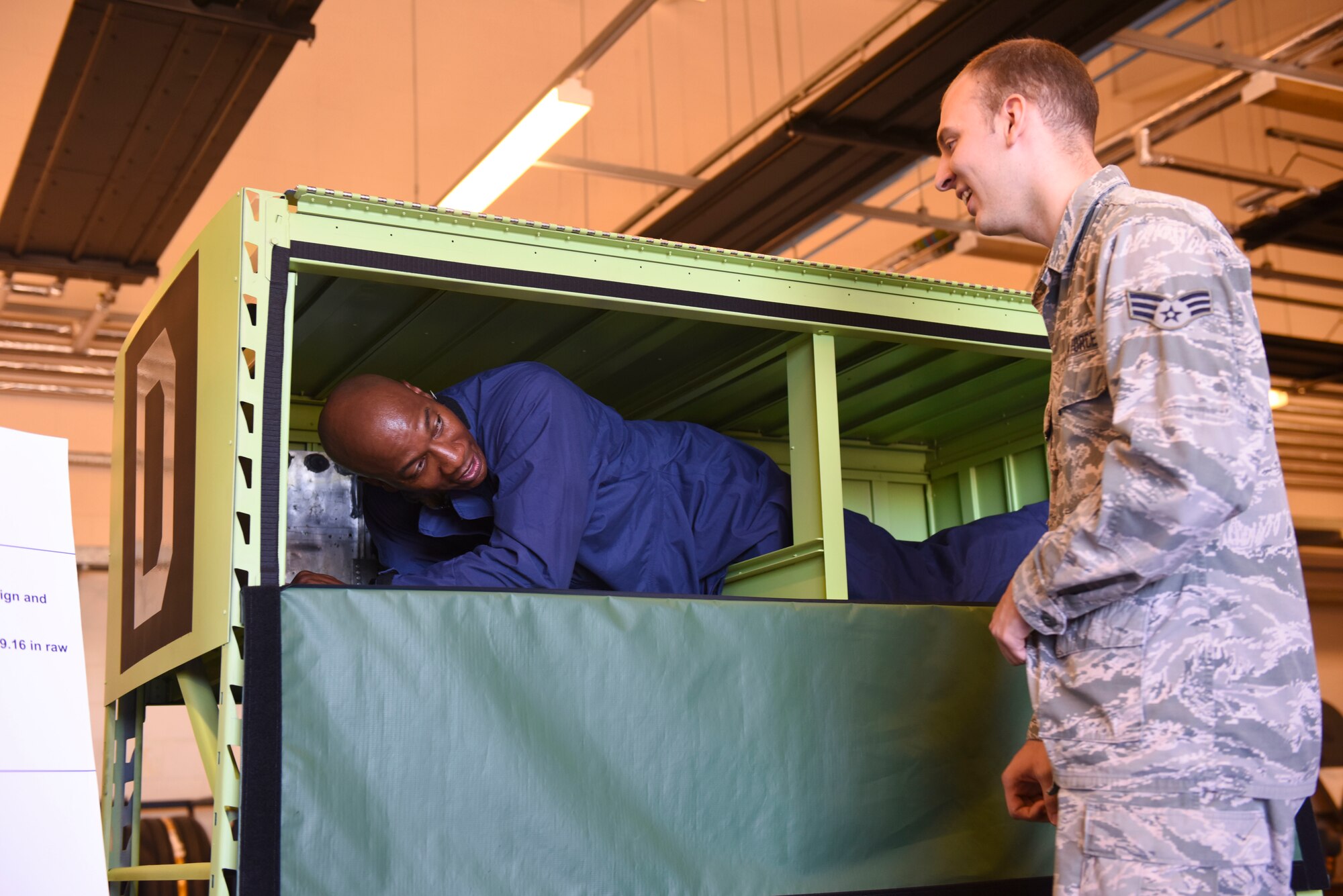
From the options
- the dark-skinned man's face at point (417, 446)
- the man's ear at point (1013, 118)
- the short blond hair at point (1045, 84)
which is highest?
the short blond hair at point (1045, 84)

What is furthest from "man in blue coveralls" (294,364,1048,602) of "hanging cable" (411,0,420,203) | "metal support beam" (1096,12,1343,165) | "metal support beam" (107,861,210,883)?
"hanging cable" (411,0,420,203)

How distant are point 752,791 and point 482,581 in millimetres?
863

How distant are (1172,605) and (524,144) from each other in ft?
19.1

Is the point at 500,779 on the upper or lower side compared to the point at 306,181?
lower

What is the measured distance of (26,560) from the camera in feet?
6.91

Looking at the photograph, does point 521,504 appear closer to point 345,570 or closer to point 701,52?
point 345,570

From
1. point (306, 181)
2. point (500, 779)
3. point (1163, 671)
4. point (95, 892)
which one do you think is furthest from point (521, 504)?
point (306, 181)

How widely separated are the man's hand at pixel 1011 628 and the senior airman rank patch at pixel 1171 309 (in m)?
0.50

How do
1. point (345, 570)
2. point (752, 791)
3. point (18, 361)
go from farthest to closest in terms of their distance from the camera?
point (18, 361), point (345, 570), point (752, 791)

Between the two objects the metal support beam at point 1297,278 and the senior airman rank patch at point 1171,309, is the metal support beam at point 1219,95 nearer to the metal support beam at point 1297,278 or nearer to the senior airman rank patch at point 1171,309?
the metal support beam at point 1297,278

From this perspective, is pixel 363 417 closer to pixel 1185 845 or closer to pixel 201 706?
pixel 201 706

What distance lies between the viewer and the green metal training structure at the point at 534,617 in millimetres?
2861

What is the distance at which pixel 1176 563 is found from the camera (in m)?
2.04

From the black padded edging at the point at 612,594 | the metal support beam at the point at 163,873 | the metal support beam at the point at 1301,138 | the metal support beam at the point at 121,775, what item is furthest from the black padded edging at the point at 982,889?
the metal support beam at the point at 1301,138
